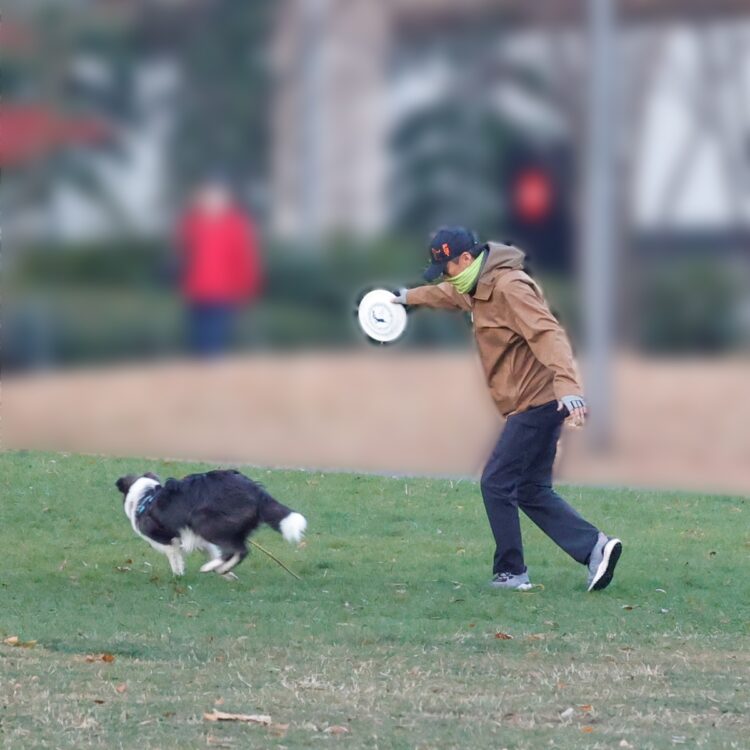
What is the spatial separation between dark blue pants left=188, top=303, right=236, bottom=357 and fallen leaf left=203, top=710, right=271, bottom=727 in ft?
5.82

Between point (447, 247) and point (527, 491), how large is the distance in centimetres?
155

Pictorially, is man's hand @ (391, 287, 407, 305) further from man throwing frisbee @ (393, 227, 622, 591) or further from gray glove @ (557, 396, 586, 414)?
gray glove @ (557, 396, 586, 414)

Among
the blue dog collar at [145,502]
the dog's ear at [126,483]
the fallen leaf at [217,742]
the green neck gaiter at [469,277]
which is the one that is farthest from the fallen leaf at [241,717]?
the dog's ear at [126,483]

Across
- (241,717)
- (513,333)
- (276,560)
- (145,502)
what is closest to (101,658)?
(241,717)

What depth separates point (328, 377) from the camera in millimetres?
7828

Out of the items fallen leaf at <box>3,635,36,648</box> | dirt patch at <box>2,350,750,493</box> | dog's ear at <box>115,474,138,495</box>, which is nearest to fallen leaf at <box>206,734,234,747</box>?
fallen leaf at <box>3,635,36,648</box>

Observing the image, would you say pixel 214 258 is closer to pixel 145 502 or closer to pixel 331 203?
pixel 331 203

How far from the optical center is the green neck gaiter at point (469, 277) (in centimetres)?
829

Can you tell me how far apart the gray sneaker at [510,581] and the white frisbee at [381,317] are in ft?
5.00

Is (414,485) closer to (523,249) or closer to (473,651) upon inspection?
(523,249)

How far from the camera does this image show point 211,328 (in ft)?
23.4

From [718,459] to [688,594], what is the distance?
2.95 metres

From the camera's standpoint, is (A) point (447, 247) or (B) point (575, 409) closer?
(B) point (575, 409)

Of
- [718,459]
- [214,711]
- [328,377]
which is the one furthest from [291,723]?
[718,459]
